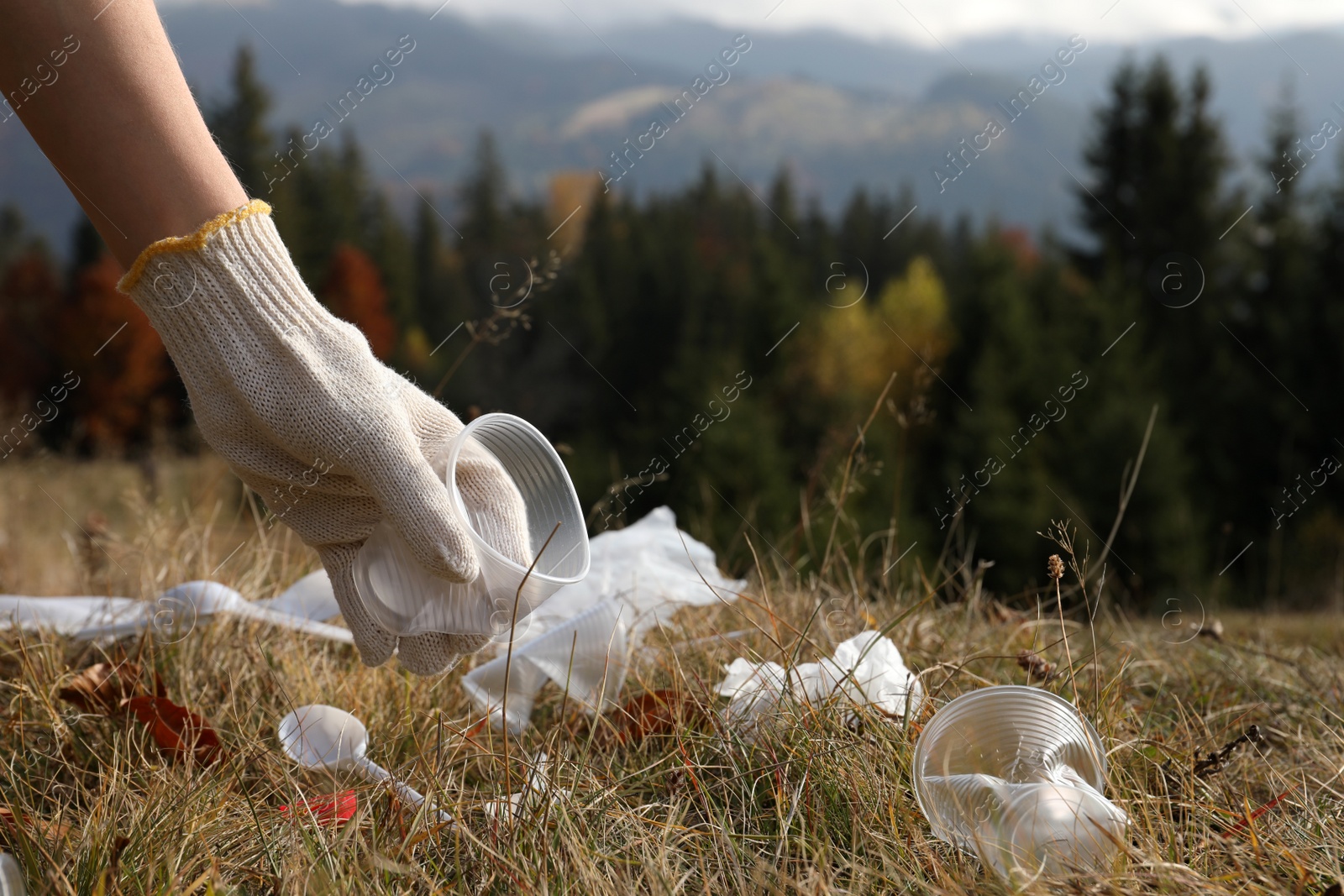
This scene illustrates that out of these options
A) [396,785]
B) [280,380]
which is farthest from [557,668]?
[280,380]

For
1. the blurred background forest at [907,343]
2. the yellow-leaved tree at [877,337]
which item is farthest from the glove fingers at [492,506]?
the yellow-leaved tree at [877,337]

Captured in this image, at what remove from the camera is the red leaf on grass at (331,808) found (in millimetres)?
1383

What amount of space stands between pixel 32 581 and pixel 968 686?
3908mm

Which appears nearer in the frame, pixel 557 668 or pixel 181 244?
pixel 181 244

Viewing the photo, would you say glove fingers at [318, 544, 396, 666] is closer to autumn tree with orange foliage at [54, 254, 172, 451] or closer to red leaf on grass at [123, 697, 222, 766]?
red leaf on grass at [123, 697, 222, 766]

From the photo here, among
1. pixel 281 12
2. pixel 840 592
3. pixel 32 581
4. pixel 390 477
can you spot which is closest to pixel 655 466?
pixel 840 592

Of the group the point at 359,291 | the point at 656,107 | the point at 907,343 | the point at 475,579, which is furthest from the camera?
the point at 656,107

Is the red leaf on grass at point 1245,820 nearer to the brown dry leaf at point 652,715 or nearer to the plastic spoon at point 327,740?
the brown dry leaf at point 652,715

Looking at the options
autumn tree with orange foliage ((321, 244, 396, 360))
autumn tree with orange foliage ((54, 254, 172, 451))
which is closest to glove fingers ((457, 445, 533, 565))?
autumn tree with orange foliage ((321, 244, 396, 360))

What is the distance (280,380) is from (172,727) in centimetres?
70

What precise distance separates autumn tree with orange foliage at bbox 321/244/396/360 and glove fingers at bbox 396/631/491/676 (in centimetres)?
4393

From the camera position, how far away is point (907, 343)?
103 feet

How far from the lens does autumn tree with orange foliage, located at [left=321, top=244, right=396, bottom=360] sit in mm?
44625

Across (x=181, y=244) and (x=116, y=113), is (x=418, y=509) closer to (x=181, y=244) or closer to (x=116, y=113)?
(x=181, y=244)
